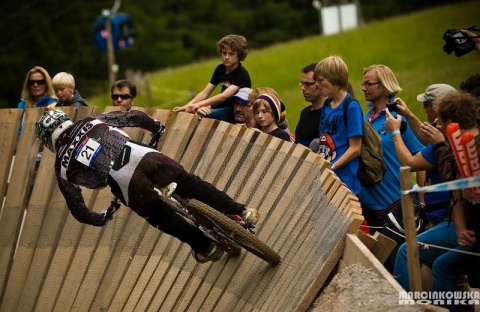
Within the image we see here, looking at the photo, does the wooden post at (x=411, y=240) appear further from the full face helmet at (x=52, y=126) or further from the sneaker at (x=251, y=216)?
the full face helmet at (x=52, y=126)

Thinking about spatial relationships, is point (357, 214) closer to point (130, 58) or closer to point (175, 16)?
point (130, 58)

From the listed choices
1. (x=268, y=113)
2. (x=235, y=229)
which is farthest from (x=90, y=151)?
(x=268, y=113)

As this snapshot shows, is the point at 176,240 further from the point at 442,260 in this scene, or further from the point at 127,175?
the point at 442,260

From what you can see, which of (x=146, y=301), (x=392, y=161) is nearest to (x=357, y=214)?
(x=392, y=161)

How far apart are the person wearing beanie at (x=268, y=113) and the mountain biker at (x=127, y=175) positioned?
1294mm

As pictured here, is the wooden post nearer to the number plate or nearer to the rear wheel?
the rear wheel

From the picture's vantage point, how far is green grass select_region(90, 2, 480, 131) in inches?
1314

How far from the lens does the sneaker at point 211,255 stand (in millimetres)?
9500

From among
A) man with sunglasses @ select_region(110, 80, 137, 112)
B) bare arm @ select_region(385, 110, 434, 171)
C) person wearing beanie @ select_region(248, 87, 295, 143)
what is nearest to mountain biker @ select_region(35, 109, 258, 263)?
bare arm @ select_region(385, 110, 434, 171)

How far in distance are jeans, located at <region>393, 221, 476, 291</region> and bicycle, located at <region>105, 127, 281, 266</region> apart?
1.39 m

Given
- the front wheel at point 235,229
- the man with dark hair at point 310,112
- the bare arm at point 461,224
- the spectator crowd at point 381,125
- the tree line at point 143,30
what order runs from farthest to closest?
the tree line at point 143,30
the man with dark hair at point 310,112
the front wheel at point 235,229
the spectator crowd at point 381,125
the bare arm at point 461,224

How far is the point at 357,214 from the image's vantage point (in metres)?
8.25

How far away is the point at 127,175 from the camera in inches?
371

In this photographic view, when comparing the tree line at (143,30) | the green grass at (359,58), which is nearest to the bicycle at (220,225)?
the green grass at (359,58)
